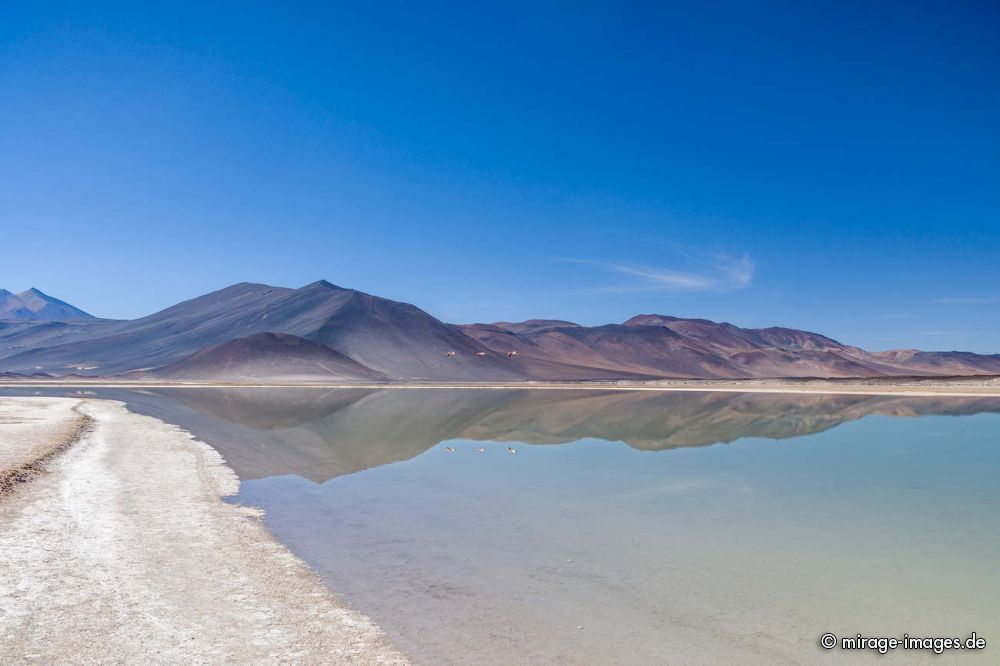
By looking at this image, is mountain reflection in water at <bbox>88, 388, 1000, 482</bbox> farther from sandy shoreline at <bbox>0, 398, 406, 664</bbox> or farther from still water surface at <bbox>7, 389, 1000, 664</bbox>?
sandy shoreline at <bbox>0, 398, 406, 664</bbox>

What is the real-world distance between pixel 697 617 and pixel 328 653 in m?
3.11

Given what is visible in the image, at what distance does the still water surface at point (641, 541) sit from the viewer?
5531 mm

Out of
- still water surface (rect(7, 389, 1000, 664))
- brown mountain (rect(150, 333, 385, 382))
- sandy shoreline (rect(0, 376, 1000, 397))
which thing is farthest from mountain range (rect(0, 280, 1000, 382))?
still water surface (rect(7, 389, 1000, 664))

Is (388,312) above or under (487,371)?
above

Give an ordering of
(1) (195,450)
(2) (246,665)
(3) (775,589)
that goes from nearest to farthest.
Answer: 1. (2) (246,665)
2. (3) (775,589)
3. (1) (195,450)

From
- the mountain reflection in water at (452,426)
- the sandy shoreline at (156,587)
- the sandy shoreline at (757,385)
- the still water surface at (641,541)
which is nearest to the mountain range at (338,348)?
the sandy shoreline at (757,385)

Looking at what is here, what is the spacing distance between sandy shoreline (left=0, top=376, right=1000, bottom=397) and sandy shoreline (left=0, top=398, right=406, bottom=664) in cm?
5318

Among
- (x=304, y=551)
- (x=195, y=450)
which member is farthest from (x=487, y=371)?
(x=304, y=551)

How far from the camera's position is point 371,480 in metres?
13.3

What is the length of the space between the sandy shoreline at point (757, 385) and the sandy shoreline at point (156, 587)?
53.2 m

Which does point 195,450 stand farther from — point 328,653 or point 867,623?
point 867,623

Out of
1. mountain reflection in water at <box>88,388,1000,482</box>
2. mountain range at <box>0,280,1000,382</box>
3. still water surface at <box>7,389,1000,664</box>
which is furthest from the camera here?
mountain range at <box>0,280,1000,382</box>

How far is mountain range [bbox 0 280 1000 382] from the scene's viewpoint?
87.5m

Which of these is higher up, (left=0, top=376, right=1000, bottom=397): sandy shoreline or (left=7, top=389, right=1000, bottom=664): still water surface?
(left=0, top=376, right=1000, bottom=397): sandy shoreline
